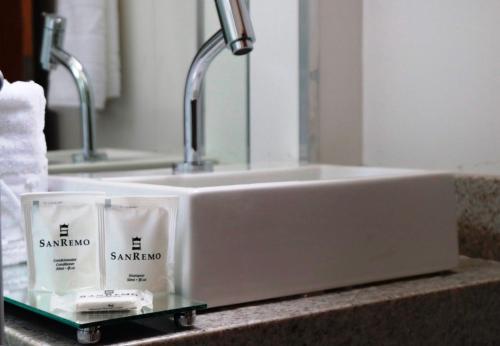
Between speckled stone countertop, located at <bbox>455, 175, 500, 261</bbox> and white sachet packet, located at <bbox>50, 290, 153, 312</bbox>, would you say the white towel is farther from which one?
speckled stone countertop, located at <bbox>455, 175, 500, 261</bbox>

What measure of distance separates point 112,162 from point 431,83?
1.57ft

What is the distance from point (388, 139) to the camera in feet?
4.31

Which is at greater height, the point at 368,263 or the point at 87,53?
the point at 87,53

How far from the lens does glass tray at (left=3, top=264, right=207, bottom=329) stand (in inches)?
27.5

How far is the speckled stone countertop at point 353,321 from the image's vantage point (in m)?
0.73

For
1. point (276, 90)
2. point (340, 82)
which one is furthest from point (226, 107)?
point (340, 82)

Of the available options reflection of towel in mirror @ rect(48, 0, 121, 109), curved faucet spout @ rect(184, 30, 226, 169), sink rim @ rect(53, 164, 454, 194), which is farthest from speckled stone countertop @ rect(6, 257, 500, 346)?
reflection of towel in mirror @ rect(48, 0, 121, 109)

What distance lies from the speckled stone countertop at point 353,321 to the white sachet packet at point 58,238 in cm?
4

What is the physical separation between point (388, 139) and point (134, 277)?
62 centimetres

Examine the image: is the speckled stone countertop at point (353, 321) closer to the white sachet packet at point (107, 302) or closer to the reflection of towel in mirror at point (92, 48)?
the white sachet packet at point (107, 302)

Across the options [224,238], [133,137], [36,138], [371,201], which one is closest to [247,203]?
[224,238]

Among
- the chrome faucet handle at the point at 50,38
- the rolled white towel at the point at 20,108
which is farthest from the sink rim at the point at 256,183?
the chrome faucet handle at the point at 50,38

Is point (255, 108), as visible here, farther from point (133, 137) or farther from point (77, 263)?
point (77, 263)

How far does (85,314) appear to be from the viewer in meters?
0.72
